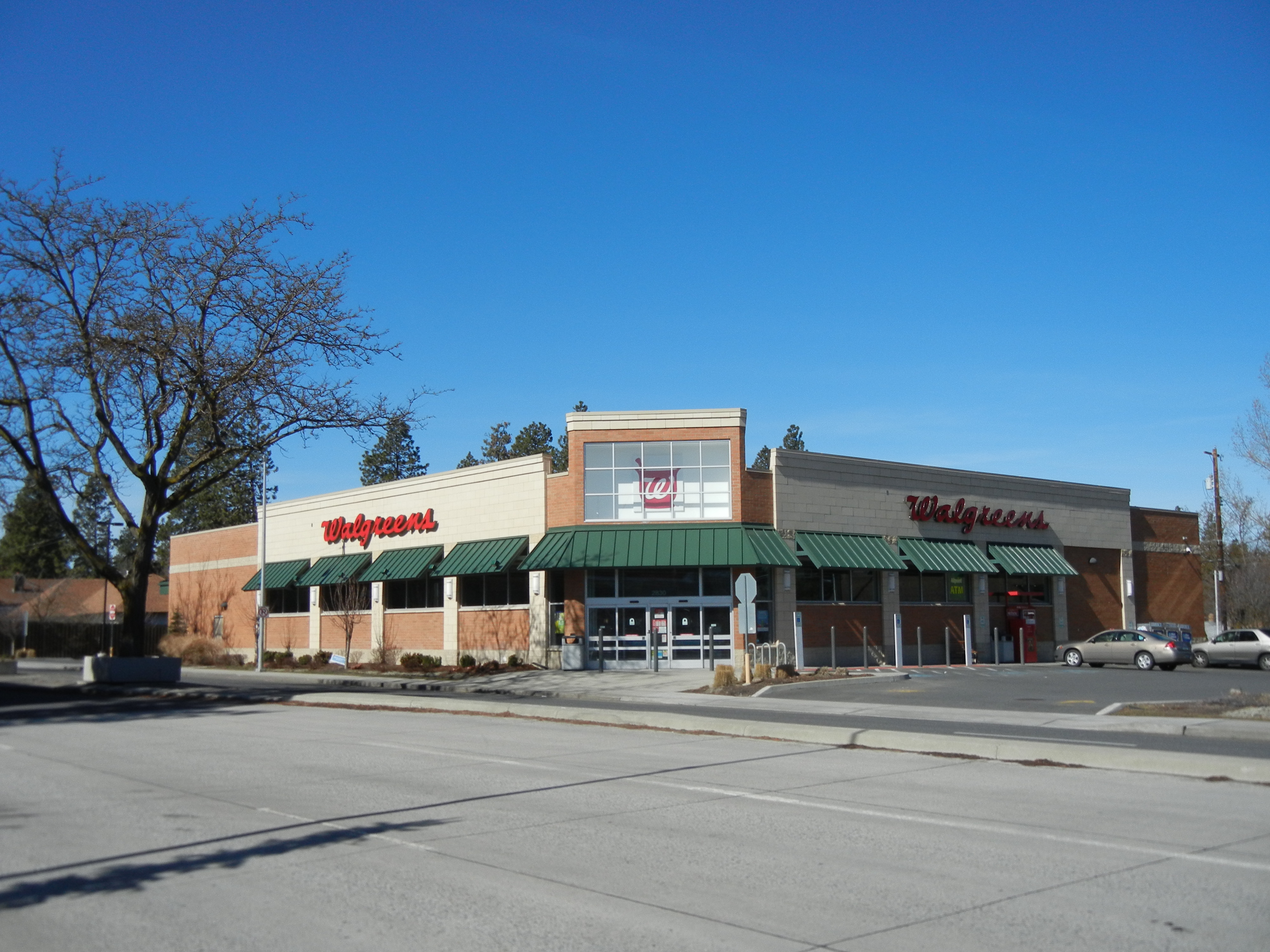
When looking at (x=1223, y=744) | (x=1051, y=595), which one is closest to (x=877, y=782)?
(x=1223, y=744)

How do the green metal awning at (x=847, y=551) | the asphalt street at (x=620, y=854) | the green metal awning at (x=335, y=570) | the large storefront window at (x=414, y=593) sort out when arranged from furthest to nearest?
the green metal awning at (x=335, y=570) → the large storefront window at (x=414, y=593) → the green metal awning at (x=847, y=551) → the asphalt street at (x=620, y=854)

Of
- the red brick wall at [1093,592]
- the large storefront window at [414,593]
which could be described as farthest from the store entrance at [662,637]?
the red brick wall at [1093,592]

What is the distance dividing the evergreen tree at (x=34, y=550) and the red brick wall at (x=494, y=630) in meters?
66.9

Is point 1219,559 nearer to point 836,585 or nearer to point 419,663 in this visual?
point 836,585

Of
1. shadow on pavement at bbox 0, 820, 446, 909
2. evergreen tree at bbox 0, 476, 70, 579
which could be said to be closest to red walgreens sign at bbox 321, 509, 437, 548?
shadow on pavement at bbox 0, 820, 446, 909

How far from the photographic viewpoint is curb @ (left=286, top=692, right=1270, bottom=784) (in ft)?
40.6

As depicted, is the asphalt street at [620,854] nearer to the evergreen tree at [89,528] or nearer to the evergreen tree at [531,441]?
the evergreen tree at [531,441]

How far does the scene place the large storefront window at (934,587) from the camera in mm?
39906

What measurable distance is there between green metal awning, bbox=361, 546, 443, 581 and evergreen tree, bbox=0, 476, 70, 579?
201ft

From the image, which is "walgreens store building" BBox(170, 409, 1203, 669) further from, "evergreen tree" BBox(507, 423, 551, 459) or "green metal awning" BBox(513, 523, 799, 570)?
"evergreen tree" BBox(507, 423, 551, 459)

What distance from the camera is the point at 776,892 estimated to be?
7.11 m

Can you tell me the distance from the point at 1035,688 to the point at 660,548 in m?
12.3

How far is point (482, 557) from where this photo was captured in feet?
128

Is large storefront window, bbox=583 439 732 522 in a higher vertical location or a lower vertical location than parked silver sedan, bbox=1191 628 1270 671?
higher
